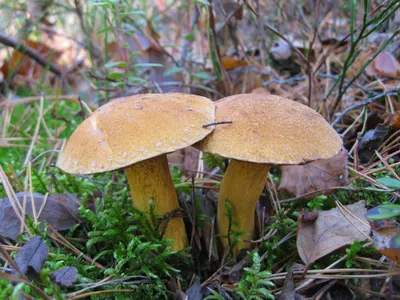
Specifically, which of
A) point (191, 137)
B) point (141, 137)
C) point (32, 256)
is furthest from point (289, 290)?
point (32, 256)

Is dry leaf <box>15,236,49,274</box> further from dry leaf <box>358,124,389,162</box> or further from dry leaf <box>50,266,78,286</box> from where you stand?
dry leaf <box>358,124,389,162</box>

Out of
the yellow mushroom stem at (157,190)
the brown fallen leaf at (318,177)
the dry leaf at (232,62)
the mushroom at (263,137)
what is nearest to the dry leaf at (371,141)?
the brown fallen leaf at (318,177)

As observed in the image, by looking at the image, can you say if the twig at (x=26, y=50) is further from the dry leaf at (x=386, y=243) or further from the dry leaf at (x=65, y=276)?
the dry leaf at (x=386, y=243)

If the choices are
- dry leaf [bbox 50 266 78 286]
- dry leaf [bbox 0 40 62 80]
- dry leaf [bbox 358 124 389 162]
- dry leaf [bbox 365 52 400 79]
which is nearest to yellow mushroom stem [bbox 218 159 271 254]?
dry leaf [bbox 50 266 78 286]

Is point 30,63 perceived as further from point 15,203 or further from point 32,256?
point 32,256

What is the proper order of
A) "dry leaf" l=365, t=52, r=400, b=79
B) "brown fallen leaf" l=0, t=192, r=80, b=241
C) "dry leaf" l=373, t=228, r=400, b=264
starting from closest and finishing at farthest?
"dry leaf" l=373, t=228, r=400, b=264
"brown fallen leaf" l=0, t=192, r=80, b=241
"dry leaf" l=365, t=52, r=400, b=79

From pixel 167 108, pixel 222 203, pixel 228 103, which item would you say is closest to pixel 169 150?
pixel 167 108
